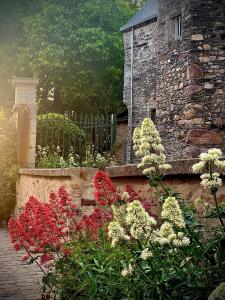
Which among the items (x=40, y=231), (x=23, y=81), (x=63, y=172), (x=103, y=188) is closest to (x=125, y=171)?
(x=103, y=188)

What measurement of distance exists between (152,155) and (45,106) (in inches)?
965

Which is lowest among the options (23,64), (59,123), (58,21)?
(59,123)

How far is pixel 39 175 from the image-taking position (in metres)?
9.07

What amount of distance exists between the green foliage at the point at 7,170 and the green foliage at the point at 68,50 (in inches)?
565

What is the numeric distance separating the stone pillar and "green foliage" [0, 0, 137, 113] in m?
14.2

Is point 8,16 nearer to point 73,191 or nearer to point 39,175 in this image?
point 39,175

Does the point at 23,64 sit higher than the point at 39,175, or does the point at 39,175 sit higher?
the point at 23,64

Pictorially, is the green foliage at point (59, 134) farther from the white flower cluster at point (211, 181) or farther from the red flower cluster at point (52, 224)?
the white flower cluster at point (211, 181)

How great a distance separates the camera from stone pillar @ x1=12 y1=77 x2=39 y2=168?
11.3 m

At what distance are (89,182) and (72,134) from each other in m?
5.27

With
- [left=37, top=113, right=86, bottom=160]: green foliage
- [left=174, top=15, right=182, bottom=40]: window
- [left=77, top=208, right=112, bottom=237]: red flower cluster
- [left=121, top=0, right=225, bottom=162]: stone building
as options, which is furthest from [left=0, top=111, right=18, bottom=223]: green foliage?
[left=77, top=208, right=112, bottom=237]: red flower cluster

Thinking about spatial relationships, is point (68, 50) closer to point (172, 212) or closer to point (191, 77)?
point (191, 77)

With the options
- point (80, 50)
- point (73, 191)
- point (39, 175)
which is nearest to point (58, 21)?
point (80, 50)

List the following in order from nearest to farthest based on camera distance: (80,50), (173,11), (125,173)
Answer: (125,173) → (173,11) → (80,50)
